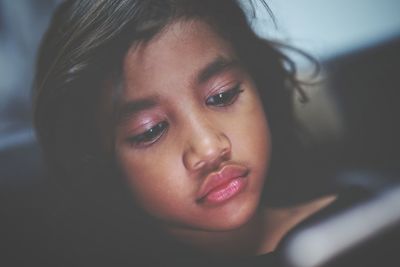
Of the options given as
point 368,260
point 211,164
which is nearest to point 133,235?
point 211,164

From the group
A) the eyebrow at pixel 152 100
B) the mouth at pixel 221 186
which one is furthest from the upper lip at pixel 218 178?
the eyebrow at pixel 152 100

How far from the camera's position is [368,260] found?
1.44 feet

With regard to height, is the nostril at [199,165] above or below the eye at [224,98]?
below

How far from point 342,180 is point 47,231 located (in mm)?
415

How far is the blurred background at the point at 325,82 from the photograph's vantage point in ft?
1.55

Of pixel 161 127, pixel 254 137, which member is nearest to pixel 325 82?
pixel 254 137

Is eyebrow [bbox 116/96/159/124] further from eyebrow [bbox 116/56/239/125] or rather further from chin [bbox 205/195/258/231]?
chin [bbox 205/195/258/231]

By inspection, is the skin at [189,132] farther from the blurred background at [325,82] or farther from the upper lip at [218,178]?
the blurred background at [325,82]

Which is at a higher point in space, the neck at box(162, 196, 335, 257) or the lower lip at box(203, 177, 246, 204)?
the lower lip at box(203, 177, 246, 204)

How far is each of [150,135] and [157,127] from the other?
1 centimetres

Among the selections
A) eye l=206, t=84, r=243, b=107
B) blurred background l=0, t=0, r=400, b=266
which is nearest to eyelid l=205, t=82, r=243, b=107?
eye l=206, t=84, r=243, b=107

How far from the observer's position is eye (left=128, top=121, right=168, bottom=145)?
437 millimetres

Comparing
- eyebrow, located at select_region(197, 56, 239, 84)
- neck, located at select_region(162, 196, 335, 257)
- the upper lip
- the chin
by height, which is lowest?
neck, located at select_region(162, 196, 335, 257)

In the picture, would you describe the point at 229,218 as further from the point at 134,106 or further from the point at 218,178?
the point at 134,106
